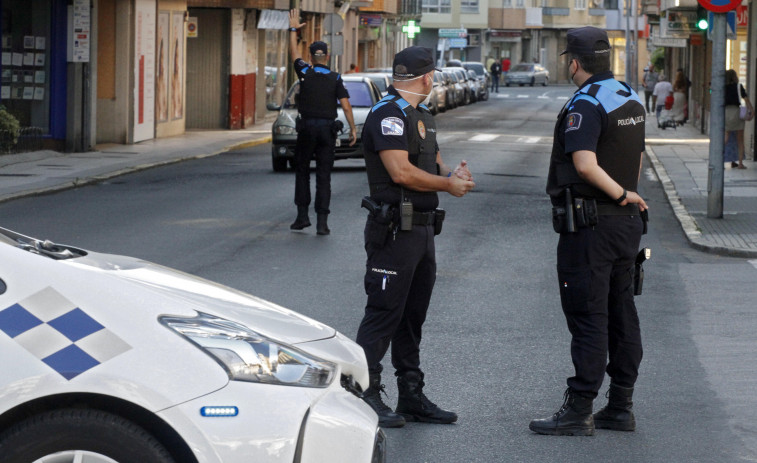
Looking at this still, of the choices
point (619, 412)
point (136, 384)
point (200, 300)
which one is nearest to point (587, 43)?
point (619, 412)

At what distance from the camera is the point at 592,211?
6.23m

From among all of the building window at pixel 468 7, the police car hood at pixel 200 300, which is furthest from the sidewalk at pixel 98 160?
the building window at pixel 468 7

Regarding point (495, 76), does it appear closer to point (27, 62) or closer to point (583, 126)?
point (27, 62)

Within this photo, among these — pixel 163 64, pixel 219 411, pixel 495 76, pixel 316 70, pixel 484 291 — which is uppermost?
pixel 495 76

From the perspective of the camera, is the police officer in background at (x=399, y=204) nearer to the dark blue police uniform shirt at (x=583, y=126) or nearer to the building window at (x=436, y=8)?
the dark blue police uniform shirt at (x=583, y=126)

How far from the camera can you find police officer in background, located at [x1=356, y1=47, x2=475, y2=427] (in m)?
6.20

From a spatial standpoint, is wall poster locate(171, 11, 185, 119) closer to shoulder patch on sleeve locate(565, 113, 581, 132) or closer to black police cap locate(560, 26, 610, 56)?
black police cap locate(560, 26, 610, 56)

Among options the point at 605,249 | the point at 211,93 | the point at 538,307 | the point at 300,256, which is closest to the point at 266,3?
the point at 211,93

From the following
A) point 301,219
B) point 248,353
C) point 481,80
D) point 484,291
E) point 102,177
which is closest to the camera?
point 248,353

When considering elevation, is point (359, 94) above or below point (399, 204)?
above

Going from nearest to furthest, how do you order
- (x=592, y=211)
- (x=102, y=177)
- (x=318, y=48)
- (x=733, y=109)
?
(x=592, y=211) < (x=318, y=48) < (x=102, y=177) < (x=733, y=109)

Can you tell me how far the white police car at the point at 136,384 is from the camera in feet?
12.9

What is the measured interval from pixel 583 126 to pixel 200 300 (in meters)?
2.39

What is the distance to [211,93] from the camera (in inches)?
1372
